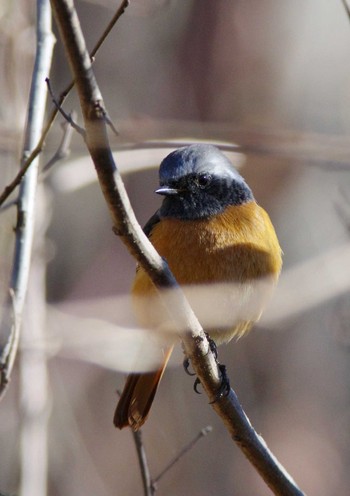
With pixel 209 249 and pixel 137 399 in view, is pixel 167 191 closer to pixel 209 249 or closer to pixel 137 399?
pixel 209 249

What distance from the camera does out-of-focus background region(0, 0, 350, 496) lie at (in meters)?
6.97

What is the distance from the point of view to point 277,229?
748 centimetres

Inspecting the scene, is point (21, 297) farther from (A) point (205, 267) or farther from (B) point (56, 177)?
(B) point (56, 177)

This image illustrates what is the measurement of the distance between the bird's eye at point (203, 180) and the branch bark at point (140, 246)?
51.4 inches

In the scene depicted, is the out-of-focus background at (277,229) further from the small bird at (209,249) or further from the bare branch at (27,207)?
the bare branch at (27,207)

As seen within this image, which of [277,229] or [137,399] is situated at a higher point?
[277,229]

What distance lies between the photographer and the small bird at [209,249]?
13.0 feet

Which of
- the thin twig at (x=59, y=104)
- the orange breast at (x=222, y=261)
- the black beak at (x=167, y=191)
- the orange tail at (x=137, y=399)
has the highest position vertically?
the thin twig at (x=59, y=104)

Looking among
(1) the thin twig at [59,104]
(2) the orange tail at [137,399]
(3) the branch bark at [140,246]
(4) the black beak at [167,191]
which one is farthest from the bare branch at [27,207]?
(2) the orange tail at [137,399]

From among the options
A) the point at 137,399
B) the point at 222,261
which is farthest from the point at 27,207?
the point at 137,399

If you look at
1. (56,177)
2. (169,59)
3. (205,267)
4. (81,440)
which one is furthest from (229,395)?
(169,59)

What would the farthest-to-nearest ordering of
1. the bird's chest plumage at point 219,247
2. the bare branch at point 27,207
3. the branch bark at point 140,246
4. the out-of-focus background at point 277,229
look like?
1. the out-of-focus background at point 277,229
2. the bird's chest plumage at point 219,247
3. the bare branch at point 27,207
4. the branch bark at point 140,246

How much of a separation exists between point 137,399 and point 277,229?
11.1ft

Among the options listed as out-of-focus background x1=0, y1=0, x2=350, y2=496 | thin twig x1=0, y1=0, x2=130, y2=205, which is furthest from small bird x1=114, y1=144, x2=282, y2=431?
out-of-focus background x1=0, y1=0, x2=350, y2=496
